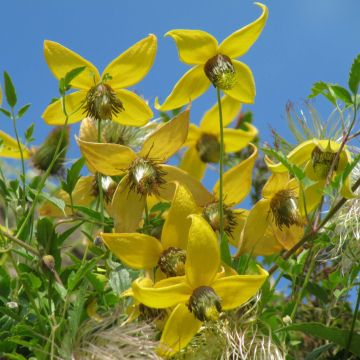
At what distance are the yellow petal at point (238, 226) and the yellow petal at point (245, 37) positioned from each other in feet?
0.98

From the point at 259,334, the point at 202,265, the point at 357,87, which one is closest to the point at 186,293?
the point at 202,265

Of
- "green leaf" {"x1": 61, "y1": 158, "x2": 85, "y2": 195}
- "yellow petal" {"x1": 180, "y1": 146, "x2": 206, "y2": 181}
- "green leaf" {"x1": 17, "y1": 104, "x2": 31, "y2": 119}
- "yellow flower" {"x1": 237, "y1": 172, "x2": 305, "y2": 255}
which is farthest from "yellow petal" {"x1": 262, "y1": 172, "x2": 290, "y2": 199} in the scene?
"yellow petal" {"x1": 180, "y1": 146, "x2": 206, "y2": 181}

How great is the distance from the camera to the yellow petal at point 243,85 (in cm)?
163

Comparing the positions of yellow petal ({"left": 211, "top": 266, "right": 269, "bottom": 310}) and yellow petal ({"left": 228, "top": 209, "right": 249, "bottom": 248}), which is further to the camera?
yellow petal ({"left": 228, "top": 209, "right": 249, "bottom": 248})

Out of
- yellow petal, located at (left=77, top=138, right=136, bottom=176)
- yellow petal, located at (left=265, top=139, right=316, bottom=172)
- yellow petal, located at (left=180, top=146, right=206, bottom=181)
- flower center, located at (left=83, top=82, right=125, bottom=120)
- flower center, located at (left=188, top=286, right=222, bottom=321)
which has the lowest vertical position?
yellow petal, located at (left=180, top=146, right=206, bottom=181)

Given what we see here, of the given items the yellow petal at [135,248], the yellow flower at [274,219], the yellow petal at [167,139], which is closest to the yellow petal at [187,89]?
the yellow petal at [167,139]

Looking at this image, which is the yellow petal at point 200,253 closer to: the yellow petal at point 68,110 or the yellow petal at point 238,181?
the yellow petal at point 238,181

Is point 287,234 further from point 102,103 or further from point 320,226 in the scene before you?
point 102,103

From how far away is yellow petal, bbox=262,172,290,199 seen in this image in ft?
4.94

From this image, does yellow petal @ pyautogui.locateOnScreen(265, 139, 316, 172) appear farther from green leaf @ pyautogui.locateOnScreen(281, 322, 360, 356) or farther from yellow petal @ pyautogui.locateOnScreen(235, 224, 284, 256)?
green leaf @ pyautogui.locateOnScreen(281, 322, 360, 356)

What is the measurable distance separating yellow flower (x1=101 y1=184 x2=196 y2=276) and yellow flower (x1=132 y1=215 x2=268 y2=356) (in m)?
0.07

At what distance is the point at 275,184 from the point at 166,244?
0.82ft

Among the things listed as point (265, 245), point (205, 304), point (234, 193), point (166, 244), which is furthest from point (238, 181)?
point (205, 304)

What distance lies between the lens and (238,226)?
1.57m
